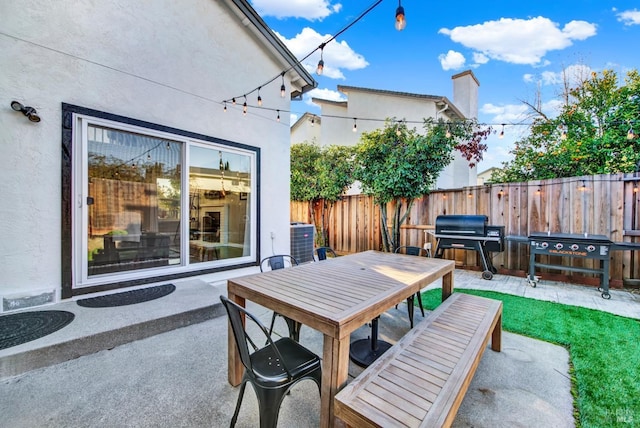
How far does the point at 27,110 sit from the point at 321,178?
6.07 metres

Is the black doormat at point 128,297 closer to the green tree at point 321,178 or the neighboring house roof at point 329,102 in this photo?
the green tree at point 321,178

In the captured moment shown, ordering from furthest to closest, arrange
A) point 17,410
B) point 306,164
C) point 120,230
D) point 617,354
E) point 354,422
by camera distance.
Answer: point 306,164 → point 120,230 → point 617,354 → point 17,410 → point 354,422

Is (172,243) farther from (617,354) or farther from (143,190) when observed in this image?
(617,354)

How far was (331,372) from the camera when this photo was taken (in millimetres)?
1392

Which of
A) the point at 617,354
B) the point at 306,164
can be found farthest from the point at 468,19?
the point at 617,354

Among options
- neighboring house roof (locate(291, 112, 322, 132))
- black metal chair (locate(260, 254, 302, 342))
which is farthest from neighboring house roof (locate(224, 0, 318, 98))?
neighboring house roof (locate(291, 112, 322, 132))

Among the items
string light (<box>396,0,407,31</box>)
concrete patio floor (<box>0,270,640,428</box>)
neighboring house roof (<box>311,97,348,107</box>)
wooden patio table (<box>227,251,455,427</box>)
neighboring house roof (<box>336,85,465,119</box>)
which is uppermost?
neighboring house roof (<box>311,97,348,107</box>)

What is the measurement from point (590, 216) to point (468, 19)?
478 cm

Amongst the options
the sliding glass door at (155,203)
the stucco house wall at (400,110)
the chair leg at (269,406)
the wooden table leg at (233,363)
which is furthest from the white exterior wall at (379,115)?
the chair leg at (269,406)

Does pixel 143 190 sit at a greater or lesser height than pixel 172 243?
greater

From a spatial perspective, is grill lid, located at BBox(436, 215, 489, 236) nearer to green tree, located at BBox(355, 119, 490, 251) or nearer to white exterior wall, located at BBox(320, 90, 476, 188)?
green tree, located at BBox(355, 119, 490, 251)

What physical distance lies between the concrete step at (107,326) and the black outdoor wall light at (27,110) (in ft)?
6.76

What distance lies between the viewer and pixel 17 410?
5.59 ft

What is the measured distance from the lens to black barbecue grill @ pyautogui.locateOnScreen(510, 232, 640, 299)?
4.07m
